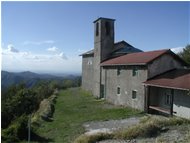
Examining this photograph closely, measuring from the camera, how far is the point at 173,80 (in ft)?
70.5

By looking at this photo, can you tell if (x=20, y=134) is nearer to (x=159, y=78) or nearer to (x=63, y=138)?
(x=63, y=138)

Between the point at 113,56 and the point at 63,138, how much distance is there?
65.6 ft

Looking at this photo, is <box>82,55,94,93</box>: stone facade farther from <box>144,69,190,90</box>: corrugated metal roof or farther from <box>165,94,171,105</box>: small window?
<box>165,94,171,105</box>: small window

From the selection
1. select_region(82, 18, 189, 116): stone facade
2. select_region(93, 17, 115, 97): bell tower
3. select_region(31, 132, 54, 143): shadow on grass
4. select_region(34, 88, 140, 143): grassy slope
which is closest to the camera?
select_region(31, 132, 54, 143): shadow on grass

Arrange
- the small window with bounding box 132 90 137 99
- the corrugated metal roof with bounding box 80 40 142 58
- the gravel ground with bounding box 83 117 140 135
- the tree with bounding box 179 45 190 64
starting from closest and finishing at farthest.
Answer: the gravel ground with bounding box 83 117 140 135 → the small window with bounding box 132 90 137 99 → the corrugated metal roof with bounding box 80 40 142 58 → the tree with bounding box 179 45 190 64

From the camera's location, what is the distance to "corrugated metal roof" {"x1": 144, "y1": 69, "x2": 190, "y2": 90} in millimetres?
19734

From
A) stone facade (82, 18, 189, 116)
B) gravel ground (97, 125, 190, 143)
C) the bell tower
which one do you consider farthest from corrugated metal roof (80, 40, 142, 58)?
gravel ground (97, 125, 190, 143)

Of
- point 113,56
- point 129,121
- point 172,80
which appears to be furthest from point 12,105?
point 172,80

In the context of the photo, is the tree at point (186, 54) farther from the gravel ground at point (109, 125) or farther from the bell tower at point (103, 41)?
the gravel ground at point (109, 125)

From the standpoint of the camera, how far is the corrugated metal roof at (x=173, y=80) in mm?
19734

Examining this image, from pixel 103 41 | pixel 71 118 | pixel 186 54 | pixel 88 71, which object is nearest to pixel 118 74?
pixel 103 41

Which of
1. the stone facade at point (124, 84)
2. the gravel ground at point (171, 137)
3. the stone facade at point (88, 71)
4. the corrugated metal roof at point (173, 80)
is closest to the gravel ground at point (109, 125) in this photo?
the corrugated metal roof at point (173, 80)

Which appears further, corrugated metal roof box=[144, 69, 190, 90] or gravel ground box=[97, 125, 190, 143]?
corrugated metal roof box=[144, 69, 190, 90]

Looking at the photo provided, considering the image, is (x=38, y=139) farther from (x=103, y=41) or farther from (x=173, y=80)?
(x=103, y=41)
